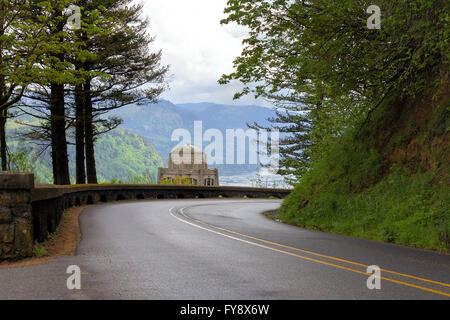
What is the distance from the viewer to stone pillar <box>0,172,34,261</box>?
846 cm

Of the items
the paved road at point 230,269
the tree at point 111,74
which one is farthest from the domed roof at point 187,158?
the paved road at point 230,269

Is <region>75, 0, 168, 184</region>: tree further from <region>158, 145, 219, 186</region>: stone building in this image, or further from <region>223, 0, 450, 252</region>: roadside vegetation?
<region>158, 145, 219, 186</region>: stone building

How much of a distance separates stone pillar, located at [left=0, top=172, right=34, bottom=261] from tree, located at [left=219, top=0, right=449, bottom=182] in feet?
31.4

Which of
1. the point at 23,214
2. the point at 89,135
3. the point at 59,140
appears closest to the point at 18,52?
the point at 59,140

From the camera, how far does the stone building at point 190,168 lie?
3199 inches

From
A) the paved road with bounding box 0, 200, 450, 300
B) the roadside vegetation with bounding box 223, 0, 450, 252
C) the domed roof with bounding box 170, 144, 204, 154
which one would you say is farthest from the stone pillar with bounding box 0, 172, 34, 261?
the domed roof with bounding box 170, 144, 204, 154

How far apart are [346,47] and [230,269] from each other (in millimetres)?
9551

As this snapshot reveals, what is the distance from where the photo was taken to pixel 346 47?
583 inches

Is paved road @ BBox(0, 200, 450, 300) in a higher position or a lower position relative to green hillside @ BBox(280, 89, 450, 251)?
lower

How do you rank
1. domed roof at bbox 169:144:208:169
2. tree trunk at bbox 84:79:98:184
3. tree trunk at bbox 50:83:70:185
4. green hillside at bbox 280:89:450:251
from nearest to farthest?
1. green hillside at bbox 280:89:450:251
2. tree trunk at bbox 50:83:70:185
3. tree trunk at bbox 84:79:98:184
4. domed roof at bbox 169:144:208:169
